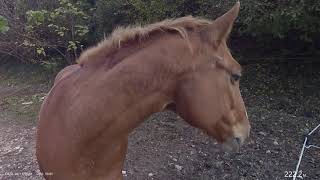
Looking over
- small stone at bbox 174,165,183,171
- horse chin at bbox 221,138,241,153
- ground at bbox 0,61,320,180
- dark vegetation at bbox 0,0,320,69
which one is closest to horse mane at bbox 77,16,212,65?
horse chin at bbox 221,138,241,153

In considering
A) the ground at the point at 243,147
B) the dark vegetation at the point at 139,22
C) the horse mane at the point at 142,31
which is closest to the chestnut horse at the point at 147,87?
the horse mane at the point at 142,31

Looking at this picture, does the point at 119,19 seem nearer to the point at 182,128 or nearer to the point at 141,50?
the point at 182,128

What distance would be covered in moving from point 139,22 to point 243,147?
2.34 meters

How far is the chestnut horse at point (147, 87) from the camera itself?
180 centimetres

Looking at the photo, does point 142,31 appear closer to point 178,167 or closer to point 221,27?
point 221,27

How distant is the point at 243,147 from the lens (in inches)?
152

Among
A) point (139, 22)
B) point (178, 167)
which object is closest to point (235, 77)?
point (178, 167)

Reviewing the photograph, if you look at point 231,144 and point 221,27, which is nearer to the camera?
point 221,27

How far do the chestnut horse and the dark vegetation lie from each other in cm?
276

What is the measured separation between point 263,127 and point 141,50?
2.70m

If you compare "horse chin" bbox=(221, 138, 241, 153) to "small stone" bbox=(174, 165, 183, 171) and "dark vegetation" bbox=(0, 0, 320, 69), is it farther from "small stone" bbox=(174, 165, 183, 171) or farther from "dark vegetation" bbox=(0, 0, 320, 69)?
"dark vegetation" bbox=(0, 0, 320, 69)

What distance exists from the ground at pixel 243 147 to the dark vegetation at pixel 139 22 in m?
0.32

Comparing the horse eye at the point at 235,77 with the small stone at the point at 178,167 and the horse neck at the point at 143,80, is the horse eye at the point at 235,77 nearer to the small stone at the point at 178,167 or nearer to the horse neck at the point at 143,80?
the horse neck at the point at 143,80

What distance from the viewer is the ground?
3.52 meters
